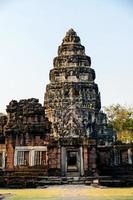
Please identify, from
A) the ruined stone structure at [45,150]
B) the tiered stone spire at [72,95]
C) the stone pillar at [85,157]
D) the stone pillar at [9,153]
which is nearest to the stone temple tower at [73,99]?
the tiered stone spire at [72,95]

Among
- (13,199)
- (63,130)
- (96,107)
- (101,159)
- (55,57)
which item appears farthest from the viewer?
(55,57)

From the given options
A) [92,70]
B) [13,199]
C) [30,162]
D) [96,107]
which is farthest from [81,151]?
[92,70]

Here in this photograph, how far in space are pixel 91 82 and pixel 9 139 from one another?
15.4 metres

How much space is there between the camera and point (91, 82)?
32.6 m

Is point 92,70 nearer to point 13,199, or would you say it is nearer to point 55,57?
point 55,57

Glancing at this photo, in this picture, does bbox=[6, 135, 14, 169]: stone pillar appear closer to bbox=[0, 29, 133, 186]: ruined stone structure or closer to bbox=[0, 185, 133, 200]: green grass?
bbox=[0, 29, 133, 186]: ruined stone structure

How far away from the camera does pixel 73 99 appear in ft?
104

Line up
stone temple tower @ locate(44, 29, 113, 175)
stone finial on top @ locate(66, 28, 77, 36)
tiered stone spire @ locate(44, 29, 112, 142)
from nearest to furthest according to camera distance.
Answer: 1. stone temple tower @ locate(44, 29, 113, 175)
2. tiered stone spire @ locate(44, 29, 112, 142)
3. stone finial on top @ locate(66, 28, 77, 36)

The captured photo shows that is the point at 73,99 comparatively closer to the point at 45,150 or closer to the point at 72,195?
the point at 45,150

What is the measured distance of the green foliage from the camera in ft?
129

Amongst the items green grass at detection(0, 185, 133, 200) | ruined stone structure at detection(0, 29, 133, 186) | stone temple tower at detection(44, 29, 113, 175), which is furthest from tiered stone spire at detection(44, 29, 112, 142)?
green grass at detection(0, 185, 133, 200)

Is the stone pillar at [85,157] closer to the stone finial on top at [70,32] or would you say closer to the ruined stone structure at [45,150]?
the ruined stone structure at [45,150]

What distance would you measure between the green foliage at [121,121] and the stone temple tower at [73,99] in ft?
26.2

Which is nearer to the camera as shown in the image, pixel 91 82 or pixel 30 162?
pixel 30 162
